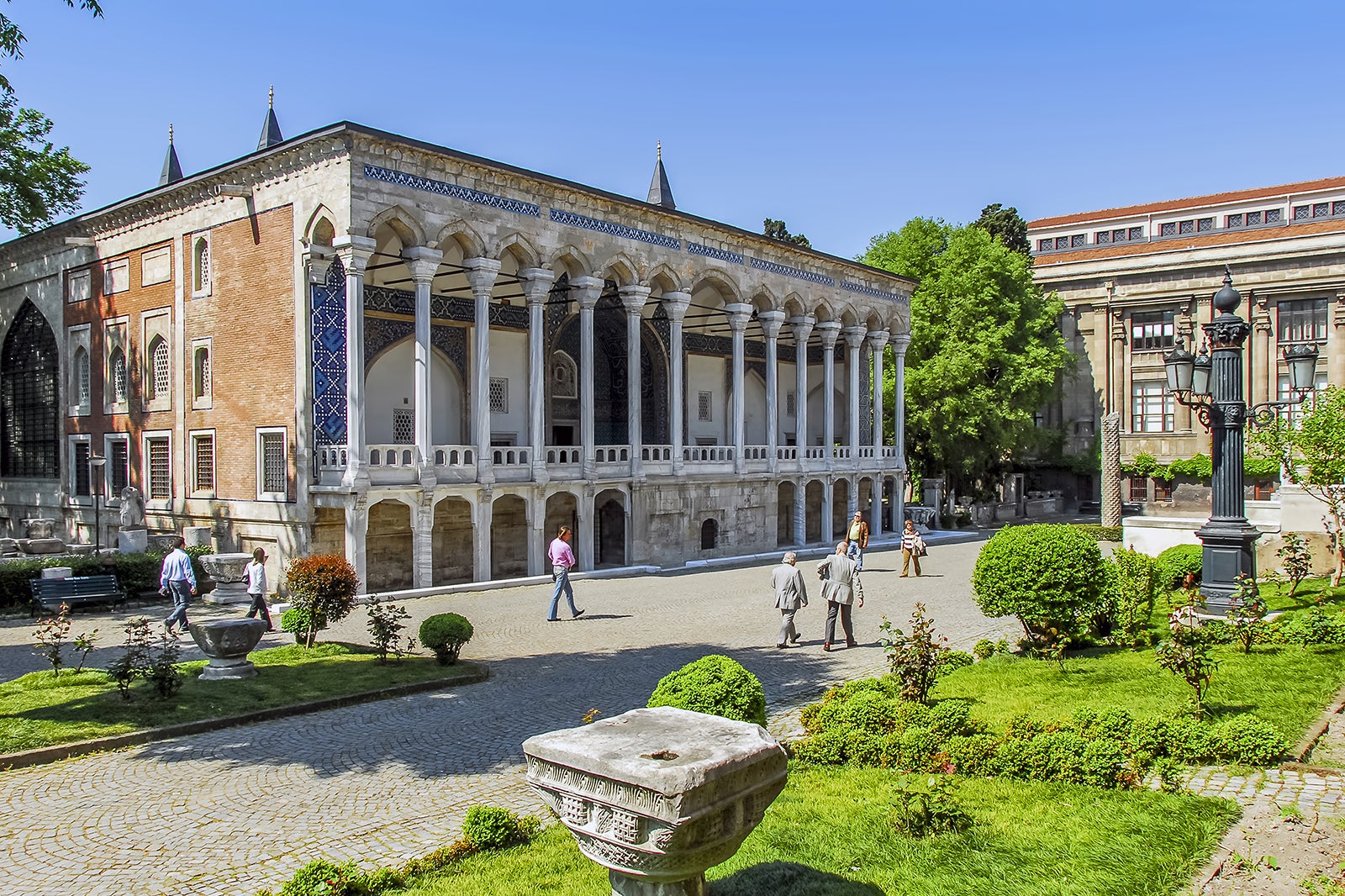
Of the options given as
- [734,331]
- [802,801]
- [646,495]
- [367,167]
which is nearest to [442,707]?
[802,801]

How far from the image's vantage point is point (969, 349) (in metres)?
39.1

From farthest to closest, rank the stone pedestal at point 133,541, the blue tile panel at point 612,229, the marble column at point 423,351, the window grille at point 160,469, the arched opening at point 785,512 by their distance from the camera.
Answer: the arched opening at point 785,512 → the window grille at point 160,469 → the blue tile panel at point 612,229 → the stone pedestal at point 133,541 → the marble column at point 423,351

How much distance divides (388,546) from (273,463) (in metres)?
3.18

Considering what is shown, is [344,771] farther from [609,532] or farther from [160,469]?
[160,469]

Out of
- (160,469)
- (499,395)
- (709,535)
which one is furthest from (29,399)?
(709,535)

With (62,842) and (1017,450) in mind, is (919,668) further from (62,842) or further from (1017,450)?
(1017,450)

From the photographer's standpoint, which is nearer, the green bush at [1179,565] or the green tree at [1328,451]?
the green tree at [1328,451]

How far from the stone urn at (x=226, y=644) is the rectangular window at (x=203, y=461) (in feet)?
43.3

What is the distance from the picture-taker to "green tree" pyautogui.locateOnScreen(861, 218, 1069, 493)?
39062 millimetres

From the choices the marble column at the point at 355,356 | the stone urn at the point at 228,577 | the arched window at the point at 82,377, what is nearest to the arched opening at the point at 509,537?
the marble column at the point at 355,356

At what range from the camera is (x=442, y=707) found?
11.0 meters

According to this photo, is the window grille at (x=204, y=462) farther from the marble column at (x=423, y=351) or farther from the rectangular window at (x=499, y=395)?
the rectangular window at (x=499, y=395)

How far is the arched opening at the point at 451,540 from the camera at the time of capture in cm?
2352

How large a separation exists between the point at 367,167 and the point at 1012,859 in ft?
62.2
